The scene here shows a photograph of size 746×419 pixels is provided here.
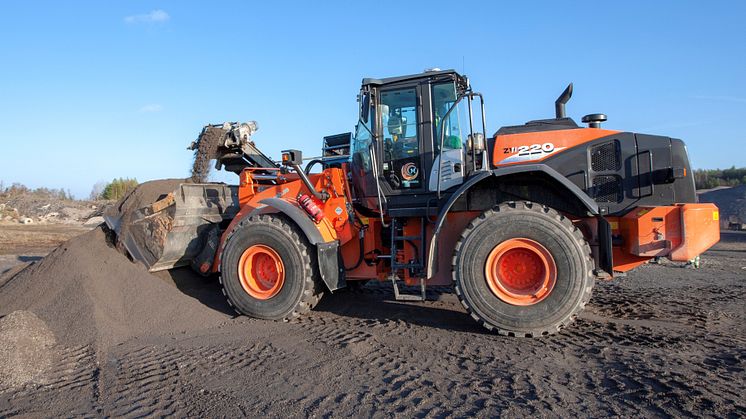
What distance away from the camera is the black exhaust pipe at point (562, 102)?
5.81 metres

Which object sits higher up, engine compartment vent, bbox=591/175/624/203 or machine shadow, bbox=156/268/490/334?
engine compartment vent, bbox=591/175/624/203

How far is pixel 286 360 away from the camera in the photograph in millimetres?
4391

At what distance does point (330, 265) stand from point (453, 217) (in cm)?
149

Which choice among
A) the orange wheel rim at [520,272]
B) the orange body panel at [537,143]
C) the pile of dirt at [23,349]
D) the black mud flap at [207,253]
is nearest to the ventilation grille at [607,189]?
the orange body panel at [537,143]

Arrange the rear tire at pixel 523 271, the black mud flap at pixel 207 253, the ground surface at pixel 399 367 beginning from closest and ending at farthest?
the ground surface at pixel 399 367 < the rear tire at pixel 523 271 < the black mud flap at pixel 207 253

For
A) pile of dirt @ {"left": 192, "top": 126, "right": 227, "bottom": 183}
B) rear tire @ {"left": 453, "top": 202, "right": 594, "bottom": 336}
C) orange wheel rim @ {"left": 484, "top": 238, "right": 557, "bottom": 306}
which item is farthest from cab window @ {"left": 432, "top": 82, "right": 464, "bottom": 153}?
pile of dirt @ {"left": 192, "top": 126, "right": 227, "bottom": 183}

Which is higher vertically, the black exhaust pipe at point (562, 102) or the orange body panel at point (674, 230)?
the black exhaust pipe at point (562, 102)

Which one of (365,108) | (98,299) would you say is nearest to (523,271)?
(365,108)

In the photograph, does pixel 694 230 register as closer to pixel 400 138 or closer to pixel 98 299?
pixel 400 138

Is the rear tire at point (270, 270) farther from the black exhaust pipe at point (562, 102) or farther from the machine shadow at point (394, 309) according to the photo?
the black exhaust pipe at point (562, 102)

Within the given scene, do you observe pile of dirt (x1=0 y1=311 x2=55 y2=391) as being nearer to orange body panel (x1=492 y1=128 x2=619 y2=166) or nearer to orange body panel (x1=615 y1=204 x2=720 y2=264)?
orange body panel (x1=492 y1=128 x2=619 y2=166)

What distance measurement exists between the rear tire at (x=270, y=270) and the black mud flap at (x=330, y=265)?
0.18m

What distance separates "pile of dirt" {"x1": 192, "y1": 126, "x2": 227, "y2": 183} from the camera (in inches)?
297

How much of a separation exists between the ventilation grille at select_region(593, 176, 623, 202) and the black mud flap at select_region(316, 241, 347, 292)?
2854 mm
